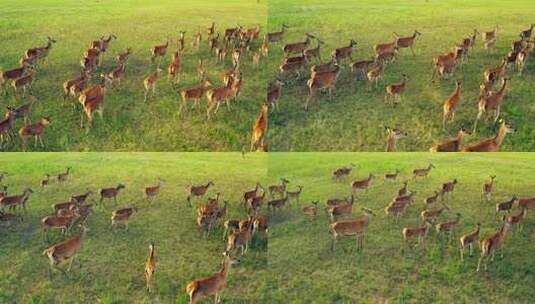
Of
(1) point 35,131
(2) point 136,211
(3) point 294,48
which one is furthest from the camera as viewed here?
(3) point 294,48

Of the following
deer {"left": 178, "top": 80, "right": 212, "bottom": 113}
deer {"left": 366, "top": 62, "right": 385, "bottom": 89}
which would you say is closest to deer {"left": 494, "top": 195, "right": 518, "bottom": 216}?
deer {"left": 366, "top": 62, "right": 385, "bottom": 89}

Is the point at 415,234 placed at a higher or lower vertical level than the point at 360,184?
lower

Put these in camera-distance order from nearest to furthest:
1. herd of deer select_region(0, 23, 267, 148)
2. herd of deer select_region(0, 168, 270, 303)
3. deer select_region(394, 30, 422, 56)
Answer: herd of deer select_region(0, 168, 270, 303)
herd of deer select_region(0, 23, 267, 148)
deer select_region(394, 30, 422, 56)

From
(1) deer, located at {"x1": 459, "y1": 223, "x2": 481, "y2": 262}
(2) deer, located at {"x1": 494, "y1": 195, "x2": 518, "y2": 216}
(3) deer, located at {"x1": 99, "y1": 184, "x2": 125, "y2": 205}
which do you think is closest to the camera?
(1) deer, located at {"x1": 459, "y1": 223, "x2": 481, "y2": 262}

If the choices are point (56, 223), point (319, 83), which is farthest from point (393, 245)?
point (56, 223)

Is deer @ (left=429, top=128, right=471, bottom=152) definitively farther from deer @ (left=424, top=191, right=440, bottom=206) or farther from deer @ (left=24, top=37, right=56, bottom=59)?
deer @ (left=24, top=37, right=56, bottom=59)

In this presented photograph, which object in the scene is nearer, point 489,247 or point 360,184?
point 489,247

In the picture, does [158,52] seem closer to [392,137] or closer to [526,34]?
[392,137]

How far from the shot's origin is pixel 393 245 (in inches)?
504

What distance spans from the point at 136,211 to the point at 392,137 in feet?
20.6

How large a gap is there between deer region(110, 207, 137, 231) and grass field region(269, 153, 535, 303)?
335 cm

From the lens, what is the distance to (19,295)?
1159cm

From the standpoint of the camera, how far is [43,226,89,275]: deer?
12055 millimetres

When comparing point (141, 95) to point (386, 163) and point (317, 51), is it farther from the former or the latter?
point (386, 163)
